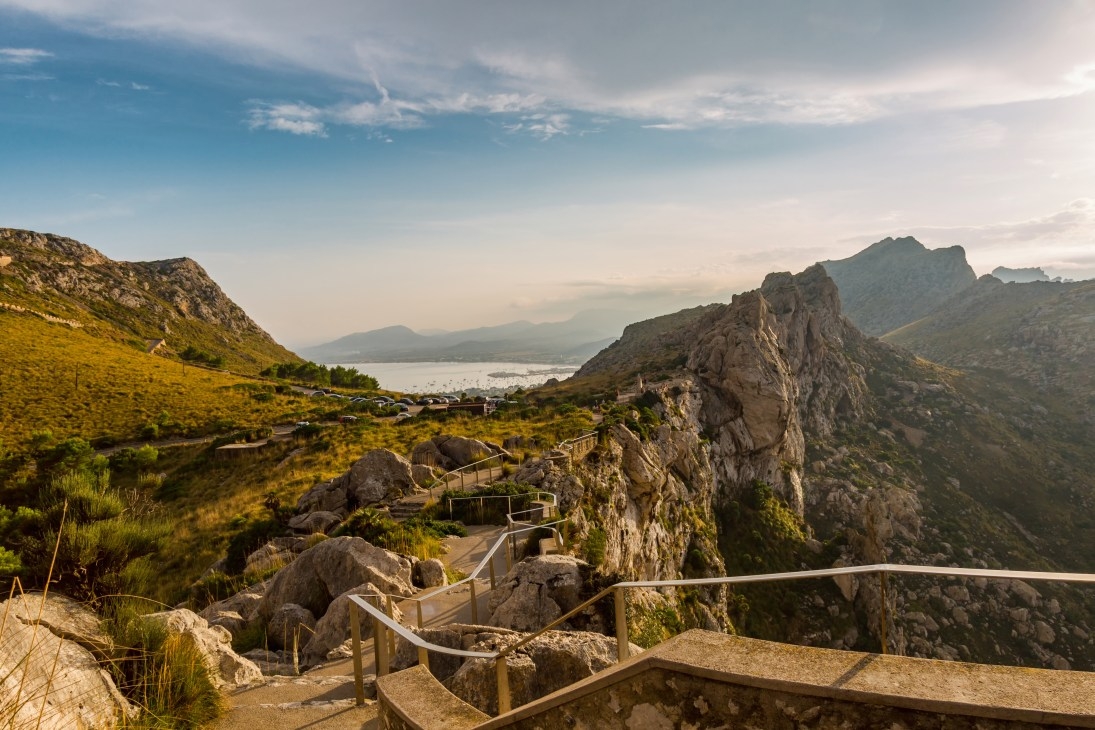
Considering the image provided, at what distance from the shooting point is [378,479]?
19.6 metres

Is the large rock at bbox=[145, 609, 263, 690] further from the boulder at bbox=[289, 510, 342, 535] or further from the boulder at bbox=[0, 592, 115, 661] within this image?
the boulder at bbox=[289, 510, 342, 535]

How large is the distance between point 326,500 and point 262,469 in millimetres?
14567

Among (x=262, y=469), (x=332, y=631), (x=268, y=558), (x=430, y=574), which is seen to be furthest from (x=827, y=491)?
(x=332, y=631)

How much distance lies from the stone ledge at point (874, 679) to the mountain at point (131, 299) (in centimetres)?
10691

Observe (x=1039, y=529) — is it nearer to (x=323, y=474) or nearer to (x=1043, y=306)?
(x=323, y=474)

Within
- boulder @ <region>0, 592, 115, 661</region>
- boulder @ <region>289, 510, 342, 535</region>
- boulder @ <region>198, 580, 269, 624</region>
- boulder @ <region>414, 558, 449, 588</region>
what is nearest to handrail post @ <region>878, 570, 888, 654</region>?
boulder @ <region>0, 592, 115, 661</region>

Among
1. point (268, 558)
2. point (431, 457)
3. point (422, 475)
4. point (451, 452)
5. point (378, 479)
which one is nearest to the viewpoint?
point (268, 558)

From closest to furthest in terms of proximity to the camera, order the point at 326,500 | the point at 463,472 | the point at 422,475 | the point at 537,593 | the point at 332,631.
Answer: the point at 537,593 → the point at 332,631 → the point at 326,500 → the point at 422,475 → the point at 463,472

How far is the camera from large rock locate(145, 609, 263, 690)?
5.67m

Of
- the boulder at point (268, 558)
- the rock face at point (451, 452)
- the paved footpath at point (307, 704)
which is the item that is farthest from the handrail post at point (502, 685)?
the rock face at point (451, 452)

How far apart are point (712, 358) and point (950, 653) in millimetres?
26340

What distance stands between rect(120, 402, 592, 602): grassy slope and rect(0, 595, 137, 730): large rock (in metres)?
15.6

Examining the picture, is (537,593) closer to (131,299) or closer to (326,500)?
(326,500)

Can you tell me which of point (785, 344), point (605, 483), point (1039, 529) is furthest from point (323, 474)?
point (1039, 529)
